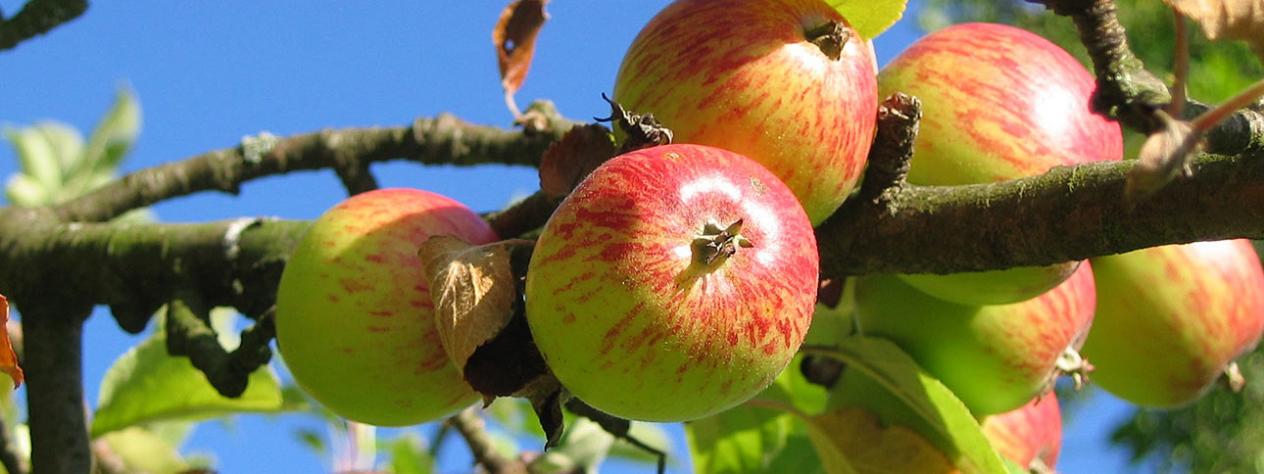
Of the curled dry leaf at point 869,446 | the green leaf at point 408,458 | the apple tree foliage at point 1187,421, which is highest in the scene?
the curled dry leaf at point 869,446

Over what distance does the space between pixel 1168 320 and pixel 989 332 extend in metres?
0.30

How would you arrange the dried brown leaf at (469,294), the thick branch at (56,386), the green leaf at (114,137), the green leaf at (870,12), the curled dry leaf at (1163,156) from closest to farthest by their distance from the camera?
1. the curled dry leaf at (1163,156)
2. the dried brown leaf at (469,294)
3. the green leaf at (870,12)
4. the thick branch at (56,386)
5. the green leaf at (114,137)

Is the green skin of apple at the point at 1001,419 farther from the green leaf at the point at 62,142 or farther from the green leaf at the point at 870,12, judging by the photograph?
the green leaf at the point at 62,142

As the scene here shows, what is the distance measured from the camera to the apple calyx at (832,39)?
119 cm

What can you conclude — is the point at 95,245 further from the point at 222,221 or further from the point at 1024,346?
the point at 1024,346

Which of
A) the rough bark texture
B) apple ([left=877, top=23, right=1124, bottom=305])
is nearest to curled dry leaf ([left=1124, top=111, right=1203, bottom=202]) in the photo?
the rough bark texture

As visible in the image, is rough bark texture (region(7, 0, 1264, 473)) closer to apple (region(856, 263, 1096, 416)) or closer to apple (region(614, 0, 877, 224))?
apple (region(614, 0, 877, 224))

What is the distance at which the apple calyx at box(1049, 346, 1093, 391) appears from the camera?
158cm

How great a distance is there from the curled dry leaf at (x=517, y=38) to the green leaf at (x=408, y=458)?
1.50 metres

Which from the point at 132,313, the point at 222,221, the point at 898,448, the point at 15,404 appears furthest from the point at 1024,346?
the point at 15,404

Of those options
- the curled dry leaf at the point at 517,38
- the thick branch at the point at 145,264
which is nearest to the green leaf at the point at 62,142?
the thick branch at the point at 145,264

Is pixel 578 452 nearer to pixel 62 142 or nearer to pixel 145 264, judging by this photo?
pixel 145 264

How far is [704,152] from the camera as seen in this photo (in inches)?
41.3

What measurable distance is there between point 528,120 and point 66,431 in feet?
2.47
